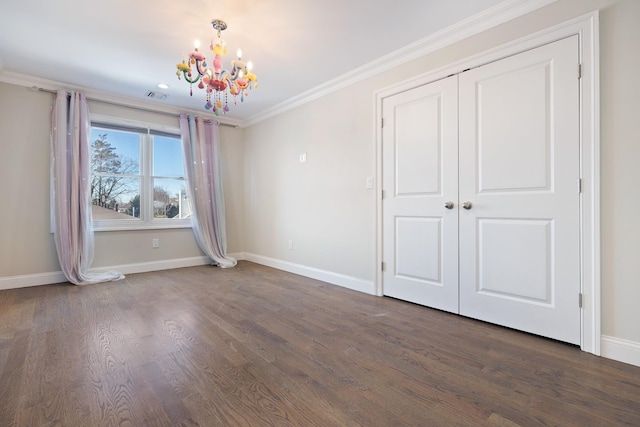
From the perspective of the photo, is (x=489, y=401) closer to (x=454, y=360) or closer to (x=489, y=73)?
(x=454, y=360)

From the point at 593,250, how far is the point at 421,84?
6.09ft

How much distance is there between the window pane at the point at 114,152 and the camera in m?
4.10

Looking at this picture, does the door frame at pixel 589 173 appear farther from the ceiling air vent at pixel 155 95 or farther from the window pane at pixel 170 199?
the window pane at pixel 170 199

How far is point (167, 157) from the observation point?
4660mm

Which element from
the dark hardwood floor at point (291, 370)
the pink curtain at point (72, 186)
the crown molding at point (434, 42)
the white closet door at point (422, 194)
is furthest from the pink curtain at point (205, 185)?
the white closet door at point (422, 194)

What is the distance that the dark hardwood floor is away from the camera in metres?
1.34

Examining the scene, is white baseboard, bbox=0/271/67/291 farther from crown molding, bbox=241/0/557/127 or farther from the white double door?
the white double door

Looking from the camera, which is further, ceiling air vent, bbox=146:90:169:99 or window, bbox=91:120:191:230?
A: window, bbox=91:120:191:230

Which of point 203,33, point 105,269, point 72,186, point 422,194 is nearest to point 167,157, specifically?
point 72,186

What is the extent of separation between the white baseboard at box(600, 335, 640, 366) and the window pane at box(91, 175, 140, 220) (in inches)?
204

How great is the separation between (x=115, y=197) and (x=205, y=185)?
1.21 m

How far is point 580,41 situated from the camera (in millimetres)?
1931

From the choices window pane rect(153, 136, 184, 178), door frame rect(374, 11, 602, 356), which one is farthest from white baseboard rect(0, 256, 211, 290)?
door frame rect(374, 11, 602, 356)

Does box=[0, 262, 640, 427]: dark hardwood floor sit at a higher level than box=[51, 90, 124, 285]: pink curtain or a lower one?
lower
